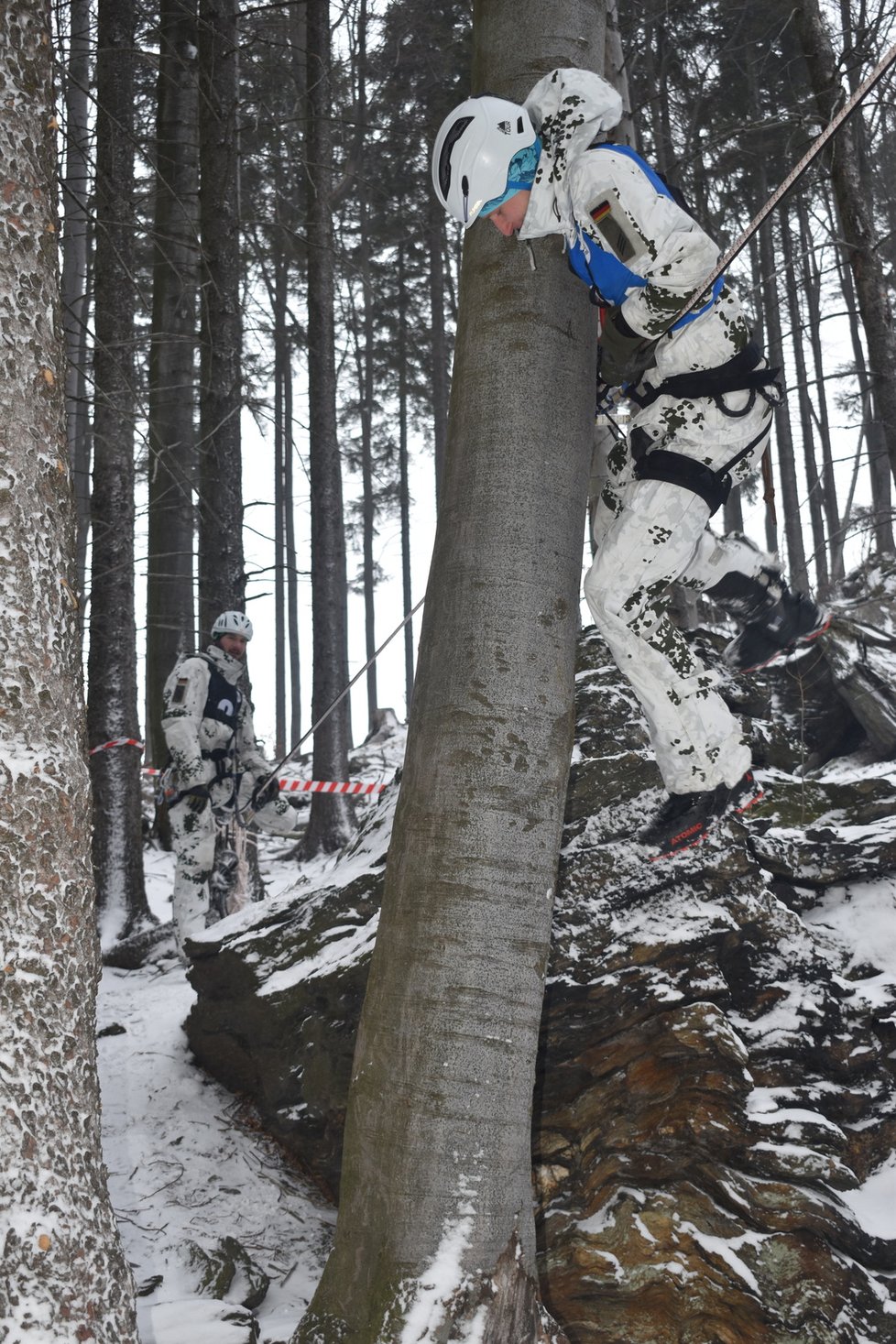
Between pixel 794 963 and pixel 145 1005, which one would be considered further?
pixel 145 1005

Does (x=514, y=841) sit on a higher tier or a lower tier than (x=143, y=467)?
lower

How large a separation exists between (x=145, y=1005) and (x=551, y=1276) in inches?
148

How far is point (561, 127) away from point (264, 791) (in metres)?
5.72

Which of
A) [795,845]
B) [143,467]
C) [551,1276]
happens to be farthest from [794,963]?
[143,467]

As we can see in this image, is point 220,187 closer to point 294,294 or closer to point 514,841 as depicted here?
point 514,841

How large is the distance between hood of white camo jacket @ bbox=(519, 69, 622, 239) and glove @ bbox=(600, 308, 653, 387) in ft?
1.69

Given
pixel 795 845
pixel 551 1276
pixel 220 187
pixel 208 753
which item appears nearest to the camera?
pixel 551 1276

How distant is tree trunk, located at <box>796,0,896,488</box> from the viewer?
313 inches

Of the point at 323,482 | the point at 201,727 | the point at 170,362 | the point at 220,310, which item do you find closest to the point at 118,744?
the point at 201,727

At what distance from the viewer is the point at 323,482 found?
12641 mm

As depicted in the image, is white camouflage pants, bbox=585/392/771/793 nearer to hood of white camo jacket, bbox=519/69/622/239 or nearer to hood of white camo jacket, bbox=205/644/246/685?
hood of white camo jacket, bbox=519/69/622/239

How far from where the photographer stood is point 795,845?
4539 millimetres

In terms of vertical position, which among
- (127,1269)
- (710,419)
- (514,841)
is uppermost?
(710,419)

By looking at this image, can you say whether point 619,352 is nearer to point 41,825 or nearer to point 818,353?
point 41,825
